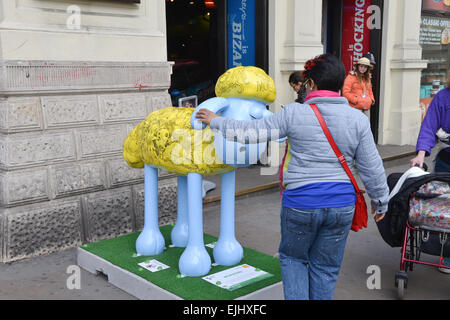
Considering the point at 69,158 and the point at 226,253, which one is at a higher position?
the point at 69,158

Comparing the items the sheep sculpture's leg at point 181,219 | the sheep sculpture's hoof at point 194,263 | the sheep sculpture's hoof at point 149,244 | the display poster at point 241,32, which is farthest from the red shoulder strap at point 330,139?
the display poster at point 241,32

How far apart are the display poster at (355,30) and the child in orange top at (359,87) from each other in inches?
112

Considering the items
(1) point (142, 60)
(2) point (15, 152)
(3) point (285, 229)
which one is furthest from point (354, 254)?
(2) point (15, 152)

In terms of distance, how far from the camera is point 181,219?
4098 millimetres

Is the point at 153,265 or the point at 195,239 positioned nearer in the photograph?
the point at 195,239

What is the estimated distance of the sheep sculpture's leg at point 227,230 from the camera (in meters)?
3.68

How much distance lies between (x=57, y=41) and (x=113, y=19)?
0.65m

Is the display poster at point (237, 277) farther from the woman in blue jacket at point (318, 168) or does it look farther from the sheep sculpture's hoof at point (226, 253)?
the woman in blue jacket at point (318, 168)

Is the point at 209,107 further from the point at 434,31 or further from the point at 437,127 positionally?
the point at 434,31

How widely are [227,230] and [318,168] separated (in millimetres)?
1314

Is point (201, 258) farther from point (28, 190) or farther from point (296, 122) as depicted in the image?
point (28, 190)

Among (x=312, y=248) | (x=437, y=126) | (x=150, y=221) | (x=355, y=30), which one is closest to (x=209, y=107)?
(x=312, y=248)

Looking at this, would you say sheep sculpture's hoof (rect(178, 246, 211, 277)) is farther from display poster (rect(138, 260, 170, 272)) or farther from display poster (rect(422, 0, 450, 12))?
display poster (rect(422, 0, 450, 12))

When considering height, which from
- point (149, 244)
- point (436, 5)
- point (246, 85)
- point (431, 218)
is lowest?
point (149, 244)
